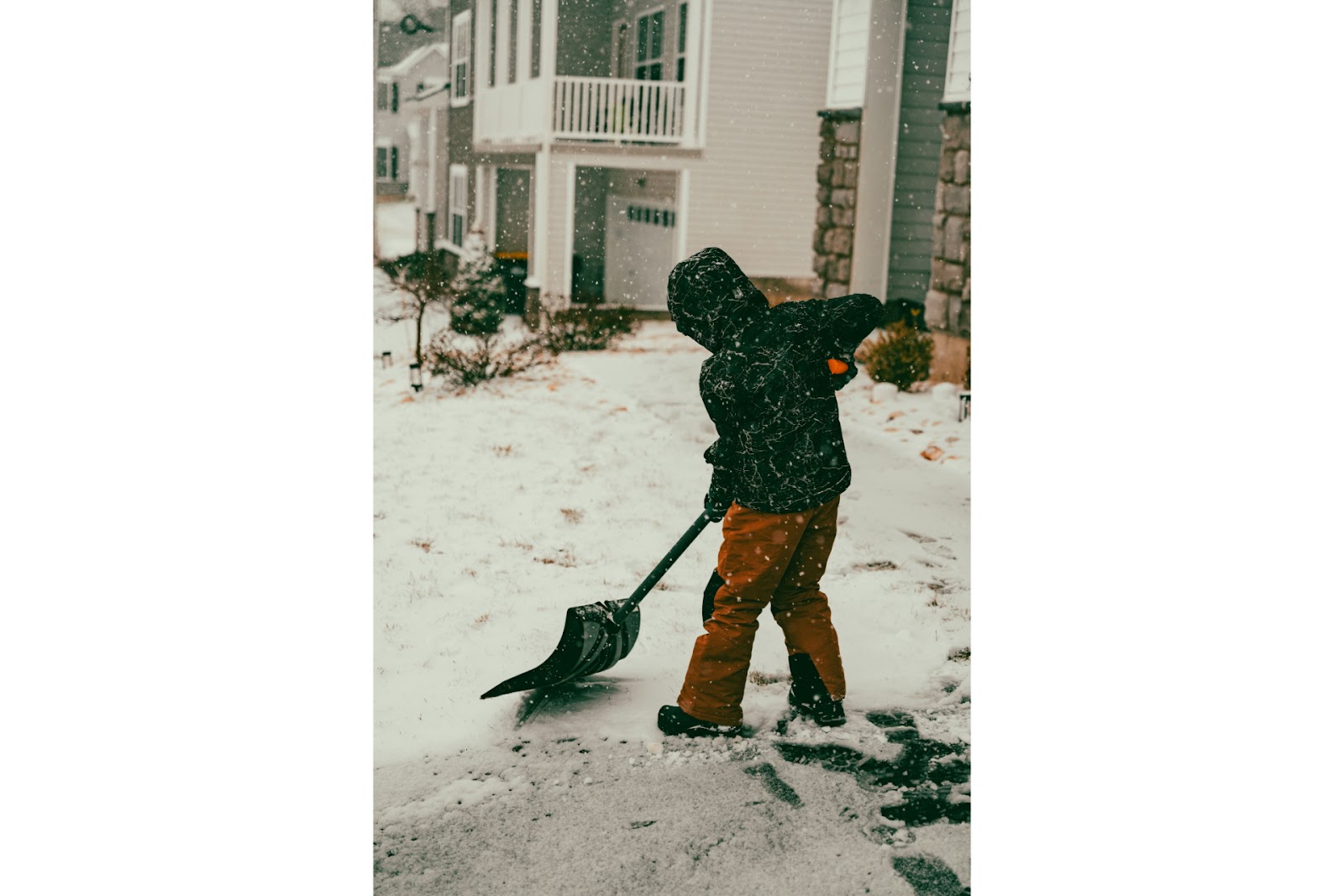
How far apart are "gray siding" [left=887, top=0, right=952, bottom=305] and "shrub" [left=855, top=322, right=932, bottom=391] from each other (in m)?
0.14

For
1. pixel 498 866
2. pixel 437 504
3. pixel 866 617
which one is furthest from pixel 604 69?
pixel 498 866

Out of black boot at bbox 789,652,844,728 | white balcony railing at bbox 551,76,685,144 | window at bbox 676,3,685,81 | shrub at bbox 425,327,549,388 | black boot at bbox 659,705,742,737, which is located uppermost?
window at bbox 676,3,685,81

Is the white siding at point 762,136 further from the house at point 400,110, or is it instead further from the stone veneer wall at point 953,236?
the house at point 400,110

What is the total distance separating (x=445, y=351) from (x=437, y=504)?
526 millimetres

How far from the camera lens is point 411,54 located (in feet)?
12.5

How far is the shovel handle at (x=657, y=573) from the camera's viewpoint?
362cm

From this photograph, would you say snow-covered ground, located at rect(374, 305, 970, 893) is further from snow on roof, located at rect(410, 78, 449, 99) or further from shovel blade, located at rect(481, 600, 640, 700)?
snow on roof, located at rect(410, 78, 449, 99)

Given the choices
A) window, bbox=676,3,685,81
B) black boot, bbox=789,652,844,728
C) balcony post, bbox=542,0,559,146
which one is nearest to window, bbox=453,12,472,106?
balcony post, bbox=542,0,559,146

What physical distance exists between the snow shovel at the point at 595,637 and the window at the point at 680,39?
4.62 ft

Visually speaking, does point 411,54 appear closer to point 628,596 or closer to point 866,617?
point 628,596

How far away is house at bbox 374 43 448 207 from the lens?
380 centimetres

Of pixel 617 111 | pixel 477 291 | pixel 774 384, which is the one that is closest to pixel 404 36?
pixel 617 111

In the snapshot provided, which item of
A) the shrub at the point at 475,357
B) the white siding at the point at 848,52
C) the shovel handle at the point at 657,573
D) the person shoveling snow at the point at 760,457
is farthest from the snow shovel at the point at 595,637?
the white siding at the point at 848,52
